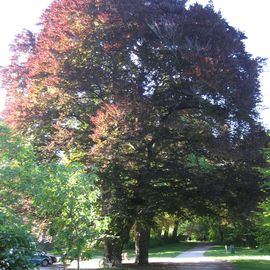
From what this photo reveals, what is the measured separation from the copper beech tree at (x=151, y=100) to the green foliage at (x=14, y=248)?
32.8 ft

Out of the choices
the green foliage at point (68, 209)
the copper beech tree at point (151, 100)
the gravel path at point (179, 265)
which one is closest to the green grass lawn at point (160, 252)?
the gravel path at point (179, 265)

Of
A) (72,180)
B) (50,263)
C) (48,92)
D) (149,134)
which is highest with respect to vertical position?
(48,92)

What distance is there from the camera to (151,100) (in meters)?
19.5

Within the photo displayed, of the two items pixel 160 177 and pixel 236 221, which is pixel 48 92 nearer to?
pixel 160 177

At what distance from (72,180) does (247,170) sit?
1142 centimetres

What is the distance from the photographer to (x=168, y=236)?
64.3 m

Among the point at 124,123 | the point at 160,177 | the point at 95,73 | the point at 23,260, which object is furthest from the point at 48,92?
the point at 23,260

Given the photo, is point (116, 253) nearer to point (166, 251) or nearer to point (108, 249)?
point (108, 249)

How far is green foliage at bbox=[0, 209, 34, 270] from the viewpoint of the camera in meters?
7.62

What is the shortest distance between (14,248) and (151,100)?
12.5 meters

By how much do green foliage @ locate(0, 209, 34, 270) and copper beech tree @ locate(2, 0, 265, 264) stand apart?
998 cm

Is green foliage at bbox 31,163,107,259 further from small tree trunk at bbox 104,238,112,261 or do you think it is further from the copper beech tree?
small tree trunk at bbox 104,238,112,261

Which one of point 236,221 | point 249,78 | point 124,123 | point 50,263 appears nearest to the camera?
point 124,123

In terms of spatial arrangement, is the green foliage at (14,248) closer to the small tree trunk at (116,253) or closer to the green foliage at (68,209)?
the green foliage at (68,209)
